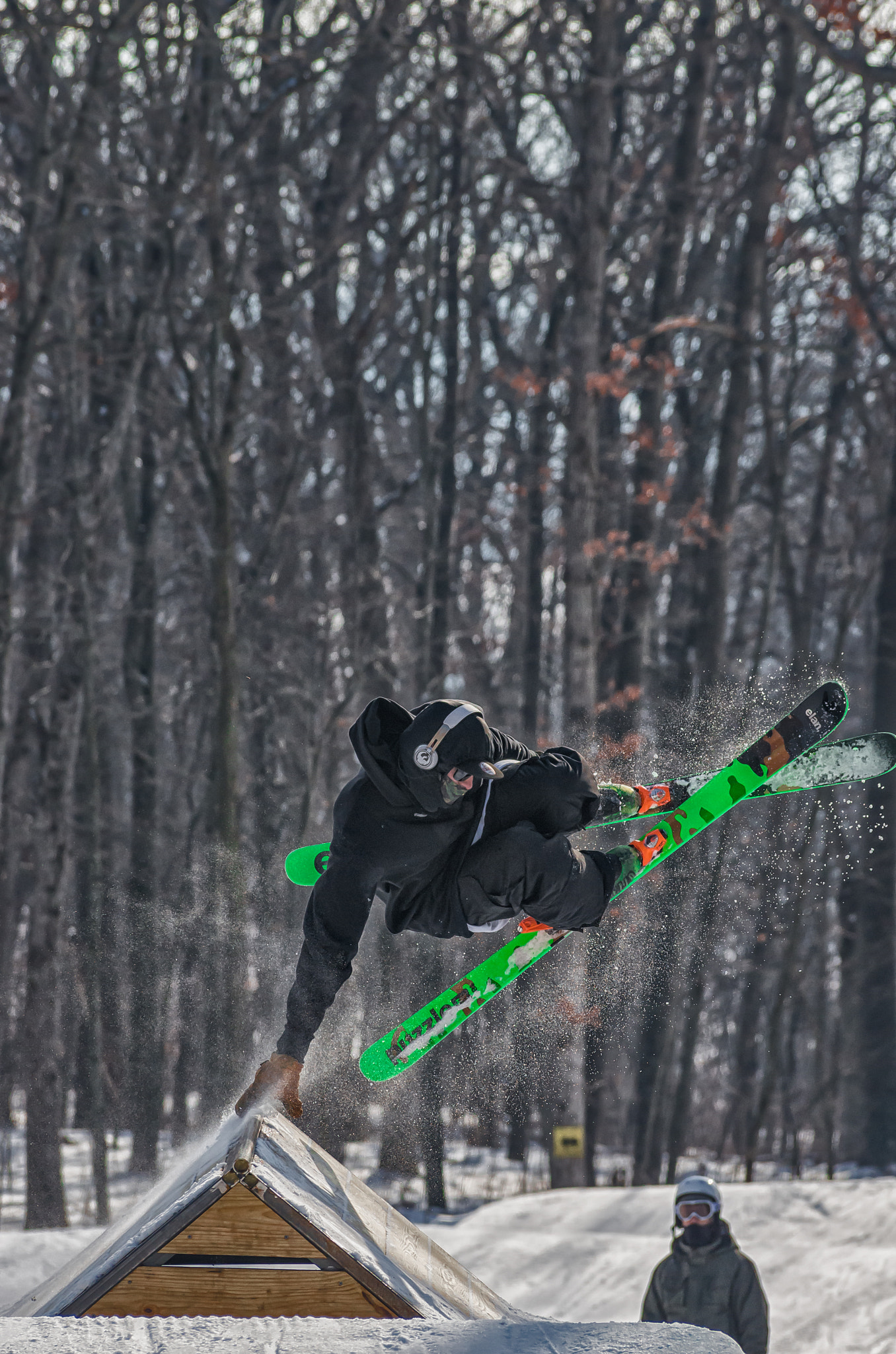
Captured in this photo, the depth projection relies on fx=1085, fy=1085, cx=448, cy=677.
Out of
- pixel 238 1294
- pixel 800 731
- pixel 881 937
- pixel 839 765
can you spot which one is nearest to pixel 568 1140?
pixel 839 765

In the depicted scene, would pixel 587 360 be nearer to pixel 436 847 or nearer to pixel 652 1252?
pixel 436 847

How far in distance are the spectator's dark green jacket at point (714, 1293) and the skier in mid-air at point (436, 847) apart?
7.49ft

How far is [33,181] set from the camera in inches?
356

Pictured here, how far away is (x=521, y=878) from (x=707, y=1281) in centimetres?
273

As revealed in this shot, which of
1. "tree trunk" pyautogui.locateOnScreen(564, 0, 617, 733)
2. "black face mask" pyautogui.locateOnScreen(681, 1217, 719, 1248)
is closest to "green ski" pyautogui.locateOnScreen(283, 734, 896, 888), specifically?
"black face mask" pyautogui.locateOnScreen(681, 1217, 719, 1248)

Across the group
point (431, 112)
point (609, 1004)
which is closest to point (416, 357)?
point (431, 112)

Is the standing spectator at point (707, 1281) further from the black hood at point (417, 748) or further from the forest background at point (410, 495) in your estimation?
the black hood at point (417, 748)

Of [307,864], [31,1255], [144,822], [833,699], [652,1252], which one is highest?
[833,699]

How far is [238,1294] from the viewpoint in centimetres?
356

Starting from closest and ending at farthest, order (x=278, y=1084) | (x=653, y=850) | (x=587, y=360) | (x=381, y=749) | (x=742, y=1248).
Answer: (x=381, y=749)
(x=278, y=1084)
(x=653, y=850)
(x=742, y=1248)
(x=587, y=360)

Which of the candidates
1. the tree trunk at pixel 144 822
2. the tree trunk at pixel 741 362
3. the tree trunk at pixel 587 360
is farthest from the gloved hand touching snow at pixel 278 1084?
the tree trunk at pixel 741 362

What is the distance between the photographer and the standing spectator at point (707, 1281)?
522cm

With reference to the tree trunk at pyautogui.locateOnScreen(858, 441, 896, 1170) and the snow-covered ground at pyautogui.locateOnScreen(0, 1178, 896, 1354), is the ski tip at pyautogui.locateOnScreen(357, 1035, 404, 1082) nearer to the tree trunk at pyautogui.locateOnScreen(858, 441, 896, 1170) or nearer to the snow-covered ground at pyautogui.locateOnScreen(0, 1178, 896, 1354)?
the snow-covered ground at pyautogui.locateOnScreen(0, 1178, 896, 1354)

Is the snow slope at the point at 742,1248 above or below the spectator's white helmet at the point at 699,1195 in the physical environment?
below
